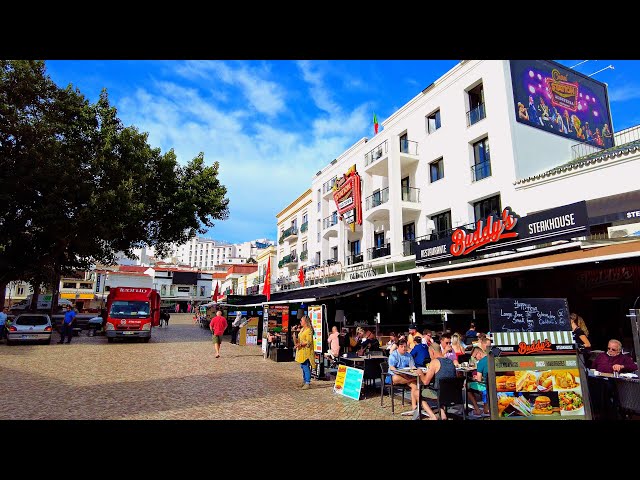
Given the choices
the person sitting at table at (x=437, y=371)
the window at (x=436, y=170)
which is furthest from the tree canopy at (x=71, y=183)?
the person sitting at table at (x=437, y=371)

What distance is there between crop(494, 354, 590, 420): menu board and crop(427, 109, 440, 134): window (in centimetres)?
1636

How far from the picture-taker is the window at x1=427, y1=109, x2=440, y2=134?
20.0 meters

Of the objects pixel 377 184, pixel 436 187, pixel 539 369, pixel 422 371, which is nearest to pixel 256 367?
pixel 422 371

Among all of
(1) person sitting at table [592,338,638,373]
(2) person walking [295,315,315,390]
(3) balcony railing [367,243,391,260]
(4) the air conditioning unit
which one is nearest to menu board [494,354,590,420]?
(1) person sitting at table [592,338,638,373]

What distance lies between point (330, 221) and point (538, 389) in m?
23.0

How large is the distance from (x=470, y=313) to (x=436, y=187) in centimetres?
612

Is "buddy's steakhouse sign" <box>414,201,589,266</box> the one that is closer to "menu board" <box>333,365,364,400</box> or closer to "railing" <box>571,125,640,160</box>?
"menu board" <box>333,365,364,400</box>

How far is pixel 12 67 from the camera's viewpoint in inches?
685

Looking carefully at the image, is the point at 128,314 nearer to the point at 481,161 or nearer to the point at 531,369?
the point at 481,161

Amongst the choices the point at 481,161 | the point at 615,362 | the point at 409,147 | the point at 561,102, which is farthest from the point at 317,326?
the point at 561,102

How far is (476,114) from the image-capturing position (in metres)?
17.4

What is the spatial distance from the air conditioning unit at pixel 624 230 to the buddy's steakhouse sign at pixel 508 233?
249 centimetres
